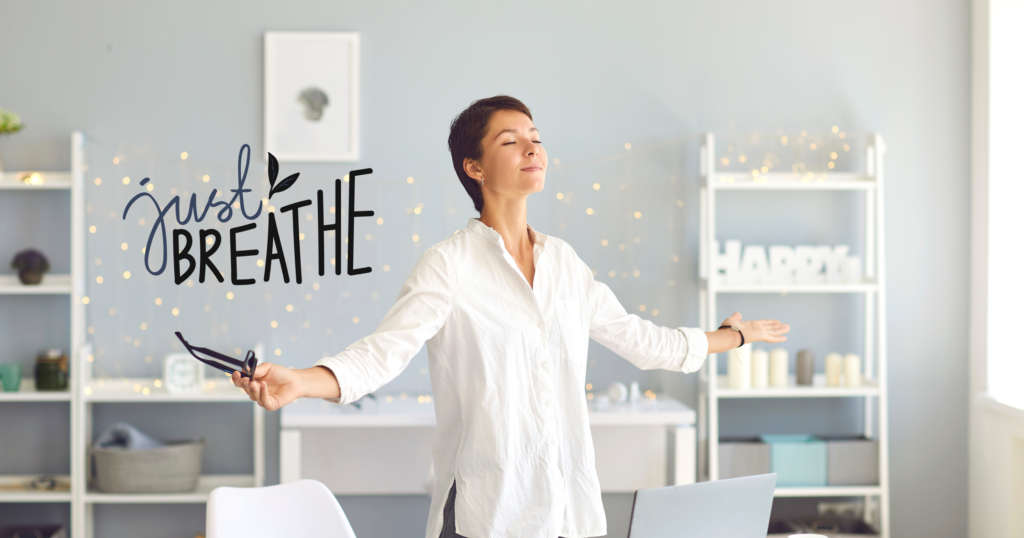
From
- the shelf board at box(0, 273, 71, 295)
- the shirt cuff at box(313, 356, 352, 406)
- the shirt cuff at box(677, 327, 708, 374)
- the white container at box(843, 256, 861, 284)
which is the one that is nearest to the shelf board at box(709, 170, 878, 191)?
the white container at box(843, 256, 861, 284)

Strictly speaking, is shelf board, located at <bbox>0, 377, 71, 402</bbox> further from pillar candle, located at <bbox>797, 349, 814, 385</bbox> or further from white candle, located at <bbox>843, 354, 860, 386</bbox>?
white candle, located at <bbox>843, 354, 860, 386</bbox>

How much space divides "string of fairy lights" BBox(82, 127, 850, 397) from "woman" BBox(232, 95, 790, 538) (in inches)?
66.4

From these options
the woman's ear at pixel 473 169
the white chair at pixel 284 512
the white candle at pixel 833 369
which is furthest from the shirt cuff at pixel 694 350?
the white candle at pixel 833 369

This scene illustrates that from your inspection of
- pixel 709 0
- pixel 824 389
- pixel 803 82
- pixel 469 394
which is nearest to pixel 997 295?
pixel 824 389

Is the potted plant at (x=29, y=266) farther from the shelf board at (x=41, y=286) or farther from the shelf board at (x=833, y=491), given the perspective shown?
the shelf board at (x=833, y=491)

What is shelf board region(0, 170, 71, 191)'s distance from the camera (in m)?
2.66

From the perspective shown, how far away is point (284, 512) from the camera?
5.52 feet

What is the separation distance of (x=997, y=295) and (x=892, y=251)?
0.40 meters

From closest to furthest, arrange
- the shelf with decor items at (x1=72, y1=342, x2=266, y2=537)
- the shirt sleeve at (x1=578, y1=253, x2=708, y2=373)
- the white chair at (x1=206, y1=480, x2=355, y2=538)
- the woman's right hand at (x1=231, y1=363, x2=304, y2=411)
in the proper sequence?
the woman's right hand at (x1=231, y1=363, x2=304, y2=411) < the shirt sleeve at (x1=578, y1=253, x2=708, y2=373) < the white chair at (x1=206, y1=480, x2=355, y2=538) < the shelf with decor items at (x1=72, y1=342, x2=266, y2=537)

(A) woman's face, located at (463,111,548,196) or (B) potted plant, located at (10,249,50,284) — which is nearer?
(A) woman's face, located at (463,111,548,196)

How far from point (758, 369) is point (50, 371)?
103 inches

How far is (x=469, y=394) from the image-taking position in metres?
1.17

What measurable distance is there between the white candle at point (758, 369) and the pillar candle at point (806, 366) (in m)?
0.16

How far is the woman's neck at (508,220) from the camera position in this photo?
4.13 feet
